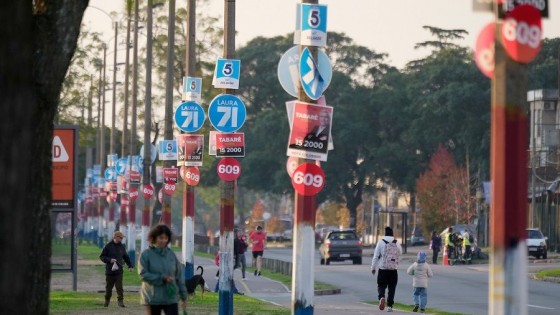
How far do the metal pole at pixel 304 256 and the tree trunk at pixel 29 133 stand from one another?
697 centimetres

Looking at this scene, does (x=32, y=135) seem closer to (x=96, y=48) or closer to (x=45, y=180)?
(x=45, y=180)

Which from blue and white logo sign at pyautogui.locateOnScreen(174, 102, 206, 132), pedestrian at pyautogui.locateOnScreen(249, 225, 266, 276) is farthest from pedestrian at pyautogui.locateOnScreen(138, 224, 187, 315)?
pedestrian at pyautogui.locateOnScreen(249, 225, 266, 276)

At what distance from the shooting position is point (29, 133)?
40.2 feet

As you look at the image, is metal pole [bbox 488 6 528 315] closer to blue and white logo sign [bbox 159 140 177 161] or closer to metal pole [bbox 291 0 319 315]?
metal pole [bbox 291 0 319 315]

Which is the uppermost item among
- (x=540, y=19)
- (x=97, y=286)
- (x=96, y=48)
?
(x=96, y=48)

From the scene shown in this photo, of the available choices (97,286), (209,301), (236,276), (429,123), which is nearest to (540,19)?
(209,301)

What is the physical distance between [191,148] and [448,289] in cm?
992

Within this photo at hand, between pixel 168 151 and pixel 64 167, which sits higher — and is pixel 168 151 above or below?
above

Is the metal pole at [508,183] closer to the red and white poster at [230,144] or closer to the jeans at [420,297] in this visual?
the red and white poster at [230,144]

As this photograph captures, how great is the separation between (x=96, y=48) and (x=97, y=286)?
5261 centimetres

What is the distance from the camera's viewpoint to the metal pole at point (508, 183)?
476 inches

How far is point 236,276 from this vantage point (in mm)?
54188

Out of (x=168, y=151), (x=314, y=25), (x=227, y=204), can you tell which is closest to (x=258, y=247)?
(x=168, y=151)

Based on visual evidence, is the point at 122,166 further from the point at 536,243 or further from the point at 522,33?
the point at 522,33
